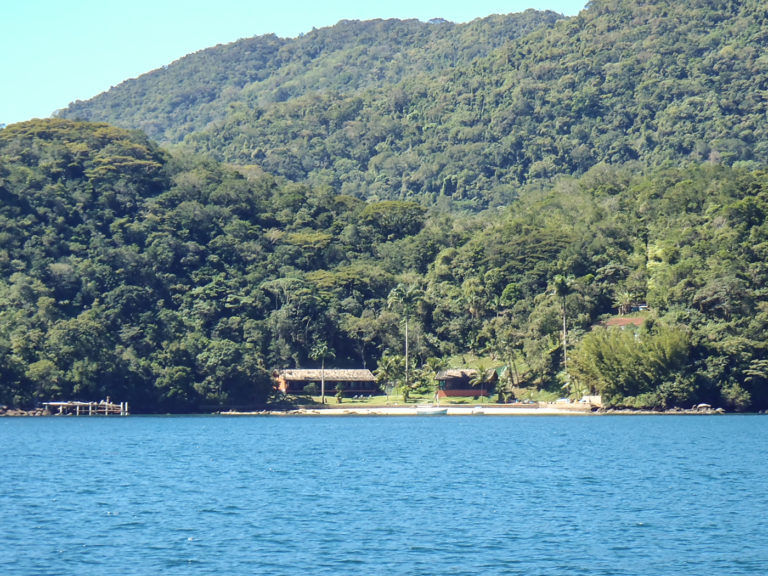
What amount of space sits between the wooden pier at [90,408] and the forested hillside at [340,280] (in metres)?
1.28

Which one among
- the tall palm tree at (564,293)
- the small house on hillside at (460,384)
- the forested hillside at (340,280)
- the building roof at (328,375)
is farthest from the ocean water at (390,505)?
the building roof at (328,375)

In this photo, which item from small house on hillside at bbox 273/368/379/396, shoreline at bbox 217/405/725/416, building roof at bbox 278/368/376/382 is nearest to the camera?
shoreline at bbox 217/405/725/416

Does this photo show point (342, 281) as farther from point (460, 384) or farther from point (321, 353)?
point (460, 384)

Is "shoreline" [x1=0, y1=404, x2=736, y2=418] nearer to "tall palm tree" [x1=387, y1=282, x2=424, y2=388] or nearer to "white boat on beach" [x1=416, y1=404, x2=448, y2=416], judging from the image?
"white boat on beach" [x1=416, y1=404, x2=448, y2=416]

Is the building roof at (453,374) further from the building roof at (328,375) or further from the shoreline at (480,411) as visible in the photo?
the building roof at (328,375)

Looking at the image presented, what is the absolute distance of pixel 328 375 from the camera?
10319 centimetres

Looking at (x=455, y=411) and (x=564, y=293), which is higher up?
(x=564, y=293)

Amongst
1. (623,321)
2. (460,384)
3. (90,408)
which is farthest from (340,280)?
(90,408)

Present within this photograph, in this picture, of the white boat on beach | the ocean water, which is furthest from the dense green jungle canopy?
the ocean water

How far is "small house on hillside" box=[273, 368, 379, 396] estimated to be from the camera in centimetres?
10300

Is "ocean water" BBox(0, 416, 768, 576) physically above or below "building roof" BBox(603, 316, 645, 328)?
below

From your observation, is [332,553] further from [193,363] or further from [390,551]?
[193,363]

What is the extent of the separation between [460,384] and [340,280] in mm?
24531

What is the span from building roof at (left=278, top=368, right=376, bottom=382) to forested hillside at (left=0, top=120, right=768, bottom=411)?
3.30 m
